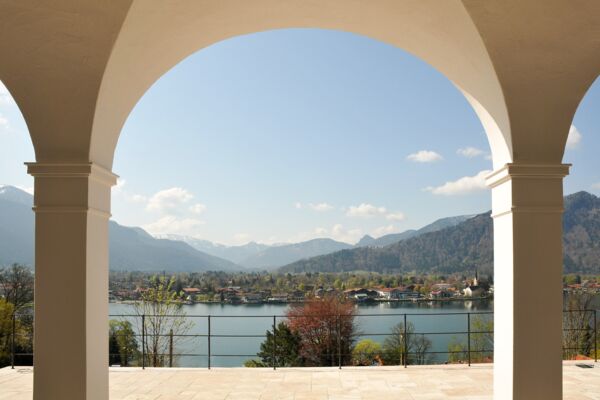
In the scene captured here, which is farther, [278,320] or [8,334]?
[278,320]

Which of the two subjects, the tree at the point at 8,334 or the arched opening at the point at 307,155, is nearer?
the tree at the point at 8,334

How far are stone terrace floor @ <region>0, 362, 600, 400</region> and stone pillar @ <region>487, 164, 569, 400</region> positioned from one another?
6.55 feet

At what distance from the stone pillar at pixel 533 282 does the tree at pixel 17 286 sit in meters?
20.5

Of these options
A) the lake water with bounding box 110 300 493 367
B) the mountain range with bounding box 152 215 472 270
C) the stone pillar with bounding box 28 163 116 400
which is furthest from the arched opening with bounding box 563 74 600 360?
the stone pillar with bounding box 28 163 116 400

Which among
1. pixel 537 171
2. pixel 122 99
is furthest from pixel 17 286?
pixel 537 171

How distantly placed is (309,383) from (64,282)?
12.3 feet

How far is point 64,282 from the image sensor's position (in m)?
4.20

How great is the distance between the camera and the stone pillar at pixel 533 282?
4.30m

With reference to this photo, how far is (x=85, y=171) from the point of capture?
4.23m

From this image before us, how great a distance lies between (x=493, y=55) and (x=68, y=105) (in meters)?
3.24

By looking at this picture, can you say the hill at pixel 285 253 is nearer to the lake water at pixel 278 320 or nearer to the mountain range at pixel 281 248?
the mountain range at pixel 281 248

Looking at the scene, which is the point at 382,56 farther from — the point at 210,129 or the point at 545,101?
the point at 545,101

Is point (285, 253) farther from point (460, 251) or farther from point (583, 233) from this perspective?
point (583, 233)

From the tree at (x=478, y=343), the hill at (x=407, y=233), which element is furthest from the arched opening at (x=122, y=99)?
the hill at (x=407, y=233)
